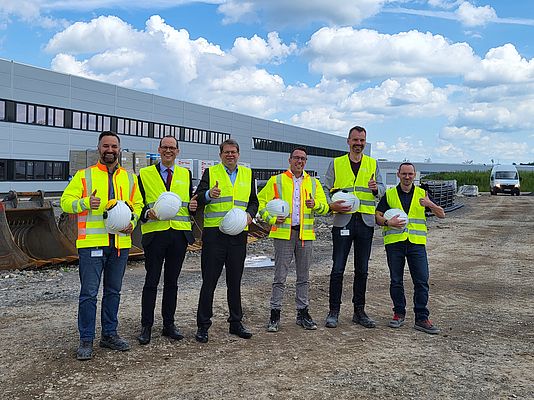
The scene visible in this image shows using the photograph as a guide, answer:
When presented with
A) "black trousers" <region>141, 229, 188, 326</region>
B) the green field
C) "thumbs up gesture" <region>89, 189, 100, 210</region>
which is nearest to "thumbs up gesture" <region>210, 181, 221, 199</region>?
"black trousers" <region>141, 229, 188, 326</region>

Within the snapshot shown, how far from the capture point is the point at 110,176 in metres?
5.69

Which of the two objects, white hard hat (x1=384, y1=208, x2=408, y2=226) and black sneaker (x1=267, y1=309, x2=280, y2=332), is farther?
white hard hat (x1=384, y1=208, x2=408, y2=226)

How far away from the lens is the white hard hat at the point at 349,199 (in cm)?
649

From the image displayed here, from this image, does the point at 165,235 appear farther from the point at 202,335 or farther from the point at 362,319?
the point at 362,319

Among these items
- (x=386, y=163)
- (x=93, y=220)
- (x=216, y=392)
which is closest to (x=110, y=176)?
(x=93, y=220)

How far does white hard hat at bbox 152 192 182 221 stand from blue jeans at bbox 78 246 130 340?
50cm

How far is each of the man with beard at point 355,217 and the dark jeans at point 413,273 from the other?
333mm

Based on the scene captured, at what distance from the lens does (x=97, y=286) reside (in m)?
5.59

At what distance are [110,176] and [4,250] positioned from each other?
5.75 meters

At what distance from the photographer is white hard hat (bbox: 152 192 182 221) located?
574 cm

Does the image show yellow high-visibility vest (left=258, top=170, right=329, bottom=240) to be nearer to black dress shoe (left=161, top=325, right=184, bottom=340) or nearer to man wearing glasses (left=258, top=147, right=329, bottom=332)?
man wearing glasses (left=258, top=147, right=329, bottom=332)

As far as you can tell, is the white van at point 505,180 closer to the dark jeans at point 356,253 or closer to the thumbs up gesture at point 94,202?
the dark jeans at point 356,253

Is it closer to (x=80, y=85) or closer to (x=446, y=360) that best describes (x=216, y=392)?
(x=446, y=360)

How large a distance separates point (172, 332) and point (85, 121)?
38.5 metres
